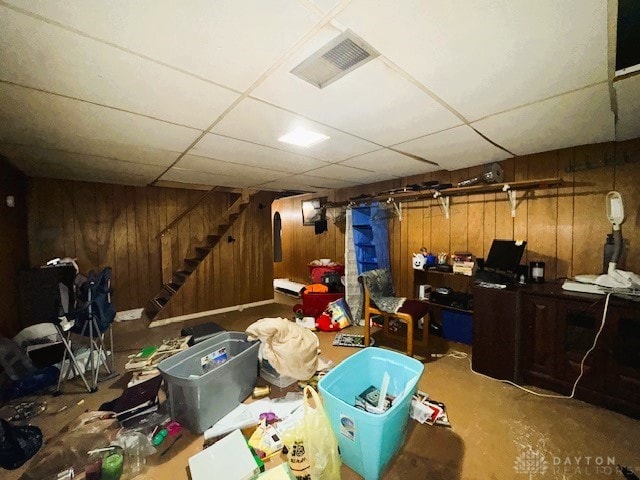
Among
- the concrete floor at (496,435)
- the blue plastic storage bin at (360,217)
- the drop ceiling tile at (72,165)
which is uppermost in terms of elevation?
the drop ceiling tile at (72,165)

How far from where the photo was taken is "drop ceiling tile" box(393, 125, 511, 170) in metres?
2.23

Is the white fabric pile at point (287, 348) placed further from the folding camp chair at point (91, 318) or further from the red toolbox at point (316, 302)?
the red toolbox at point (316, 302)

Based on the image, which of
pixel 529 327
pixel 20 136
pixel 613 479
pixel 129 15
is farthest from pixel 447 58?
pixel 20 136

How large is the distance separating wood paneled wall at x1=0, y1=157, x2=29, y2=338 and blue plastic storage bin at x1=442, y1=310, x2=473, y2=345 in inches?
189

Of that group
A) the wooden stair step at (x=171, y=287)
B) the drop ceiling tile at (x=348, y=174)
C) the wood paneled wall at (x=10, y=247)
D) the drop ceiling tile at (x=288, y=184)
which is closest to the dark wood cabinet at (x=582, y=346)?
the drop ceiling tile at (x=348, y=174)

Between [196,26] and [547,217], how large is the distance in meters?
3.44

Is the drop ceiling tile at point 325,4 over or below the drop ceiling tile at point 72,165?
below

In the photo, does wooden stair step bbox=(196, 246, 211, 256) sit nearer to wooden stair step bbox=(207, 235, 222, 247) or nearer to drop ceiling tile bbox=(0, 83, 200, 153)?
wooden stair step bbox=(207, 235, 222, 247)

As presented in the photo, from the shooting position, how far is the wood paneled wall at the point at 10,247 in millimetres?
2533

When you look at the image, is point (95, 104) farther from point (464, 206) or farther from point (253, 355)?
point (464, 206)

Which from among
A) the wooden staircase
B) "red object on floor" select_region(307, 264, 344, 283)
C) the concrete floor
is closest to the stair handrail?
the wooden staircase

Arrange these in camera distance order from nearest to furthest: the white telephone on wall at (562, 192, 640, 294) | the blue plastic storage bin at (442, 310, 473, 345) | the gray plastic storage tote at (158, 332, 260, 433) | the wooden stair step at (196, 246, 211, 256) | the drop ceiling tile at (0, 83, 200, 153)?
the drop ceiling tile at (0, 83, 200, 153) → the gray plastic storage tote at (158, 332, 260, 433) → the white telephone on wall at (562, 192, 640, 294) → the blue plastic storage bin at (442, 310, 473, 345) → the wooden stair step at (196, 246, 211, 256)

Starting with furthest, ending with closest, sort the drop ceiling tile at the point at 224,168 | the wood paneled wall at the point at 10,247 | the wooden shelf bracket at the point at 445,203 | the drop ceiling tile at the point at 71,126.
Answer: the wooden shelf bracket at the point at 445,203, the drop ceiling tile at the point at 224,168, the wood paneled wall at the point at 10,247, the drop ceiling tile at the point at 71,126

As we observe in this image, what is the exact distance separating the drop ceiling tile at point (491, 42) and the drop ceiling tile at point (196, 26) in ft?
0.87
